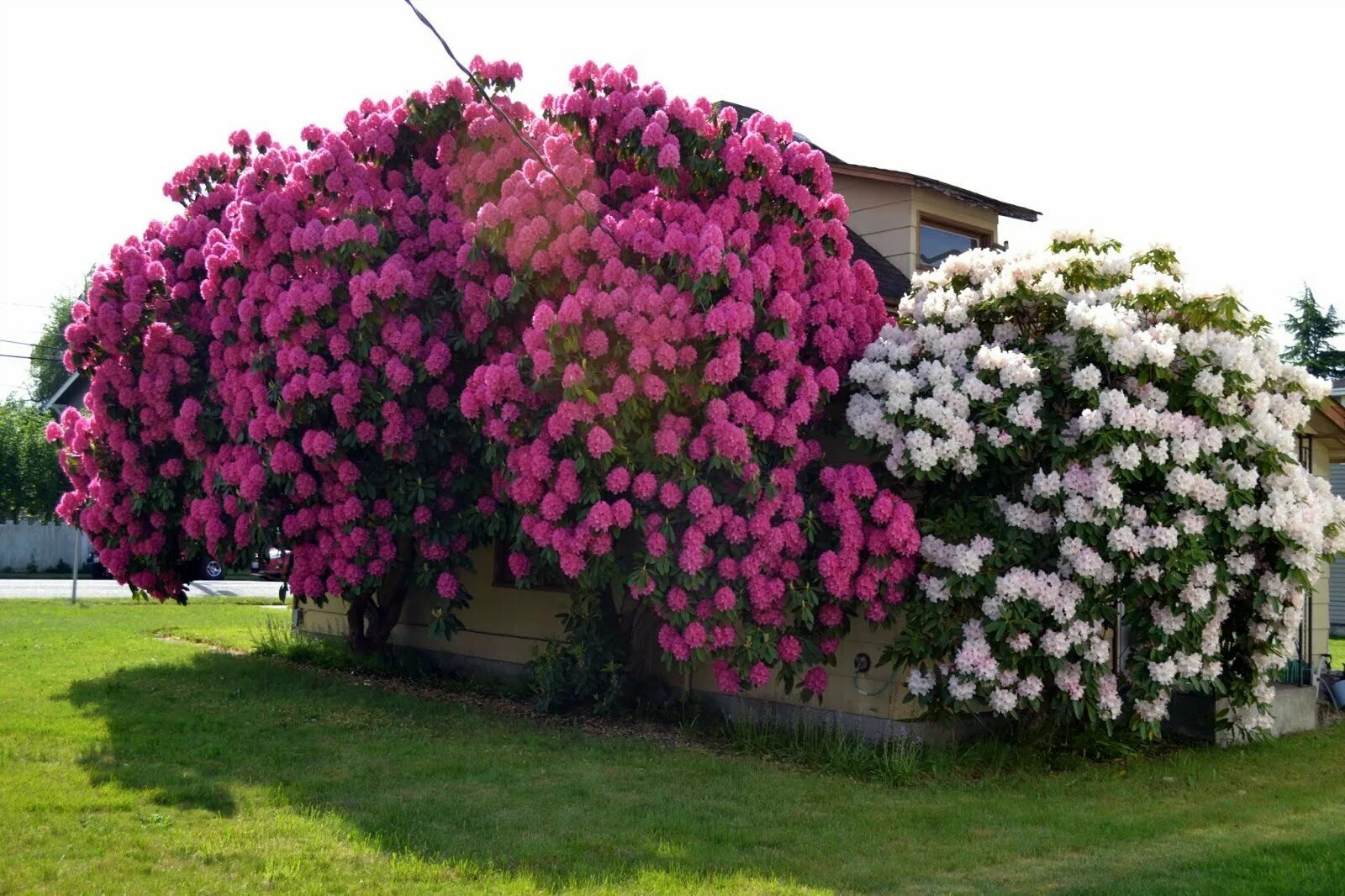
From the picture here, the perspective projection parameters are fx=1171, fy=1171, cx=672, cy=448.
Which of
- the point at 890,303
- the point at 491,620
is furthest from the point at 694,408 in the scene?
the point at 491,620

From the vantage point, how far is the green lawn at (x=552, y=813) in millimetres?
5668

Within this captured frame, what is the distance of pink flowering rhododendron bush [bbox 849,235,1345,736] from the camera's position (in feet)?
26.4

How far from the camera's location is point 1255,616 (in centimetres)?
892

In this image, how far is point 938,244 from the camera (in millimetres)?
12266

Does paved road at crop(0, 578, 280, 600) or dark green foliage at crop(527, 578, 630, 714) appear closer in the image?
dark green foliage at crop(527, 578, 630, 714)

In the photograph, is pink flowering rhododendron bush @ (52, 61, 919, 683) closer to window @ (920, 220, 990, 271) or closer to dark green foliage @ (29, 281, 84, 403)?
window @ (920, 220, 990, 271)

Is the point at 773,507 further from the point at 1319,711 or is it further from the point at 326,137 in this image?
the point at 1319,711

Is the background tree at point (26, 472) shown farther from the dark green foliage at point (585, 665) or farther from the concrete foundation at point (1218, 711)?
the concrete foundation at point (1218, 711)

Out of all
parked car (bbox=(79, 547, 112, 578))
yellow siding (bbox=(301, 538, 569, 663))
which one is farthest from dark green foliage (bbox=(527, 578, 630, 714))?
parked car (bbox=(79, 547, 112, 578))

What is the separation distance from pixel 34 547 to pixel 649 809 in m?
33.4

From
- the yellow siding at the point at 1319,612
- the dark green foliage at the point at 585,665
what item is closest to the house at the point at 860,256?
Answer: the dark green foliage at the point at 585,665

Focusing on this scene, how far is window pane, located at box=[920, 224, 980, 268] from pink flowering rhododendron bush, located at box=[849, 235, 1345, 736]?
325 centimetres

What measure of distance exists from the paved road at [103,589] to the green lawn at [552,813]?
49.3 feet

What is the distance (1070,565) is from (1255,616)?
1958mm
